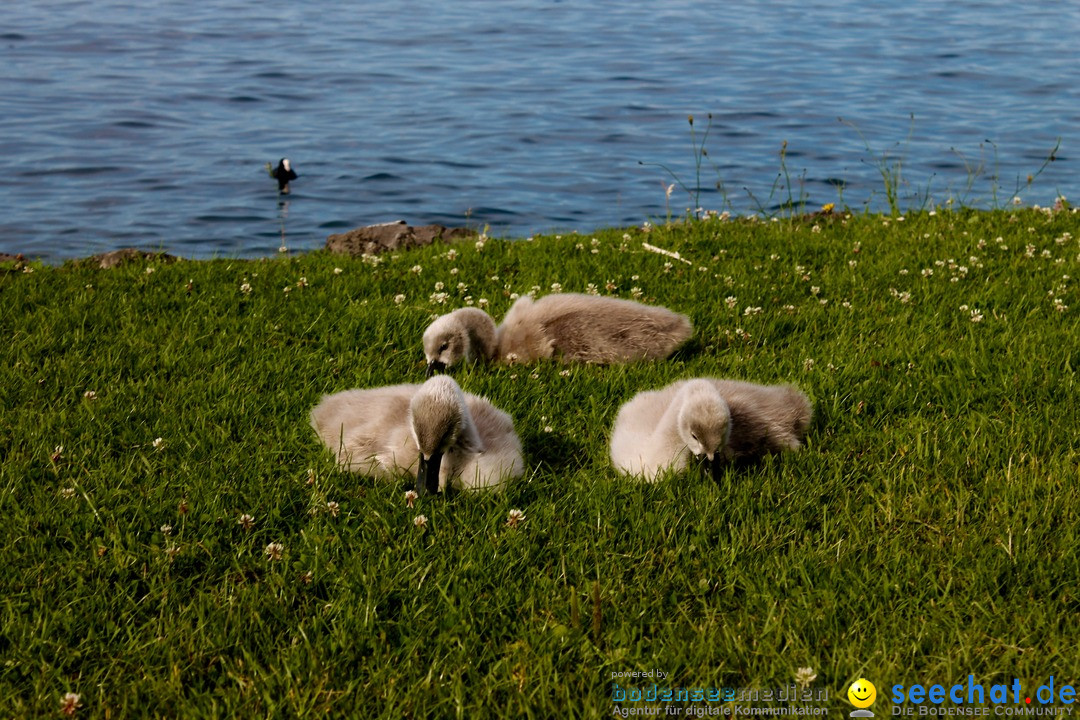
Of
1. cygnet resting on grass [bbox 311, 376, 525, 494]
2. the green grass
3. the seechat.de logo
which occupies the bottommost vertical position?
the seechat.de logo

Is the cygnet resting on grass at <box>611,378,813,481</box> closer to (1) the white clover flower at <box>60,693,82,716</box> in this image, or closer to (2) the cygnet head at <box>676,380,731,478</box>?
(2) the cygnet head at <box>676,380,731,478</box>

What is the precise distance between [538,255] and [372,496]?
509 cm

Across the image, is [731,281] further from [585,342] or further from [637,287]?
[585,342]

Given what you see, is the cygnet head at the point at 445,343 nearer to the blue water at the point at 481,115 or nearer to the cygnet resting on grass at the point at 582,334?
the cygnet resting on grass at the point at 582,334

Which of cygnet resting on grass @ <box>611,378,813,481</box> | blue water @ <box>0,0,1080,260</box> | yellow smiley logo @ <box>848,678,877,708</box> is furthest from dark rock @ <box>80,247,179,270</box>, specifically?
yellow smiley logo @ <box>848,678,877,708</box>

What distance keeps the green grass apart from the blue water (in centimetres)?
560

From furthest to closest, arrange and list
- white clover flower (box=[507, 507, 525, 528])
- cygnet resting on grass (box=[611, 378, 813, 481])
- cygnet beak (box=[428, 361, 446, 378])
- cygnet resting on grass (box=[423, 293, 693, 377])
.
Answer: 1. cygnet resting on grass (box=[423, 293, 693, 377])
2. cygnet beak (box=[428, 361, 446, 378])
3. cygnet resting on grass (box=[611, 378, 813, 481])
4. white clover flower (box=[507, 507, 525, 528])

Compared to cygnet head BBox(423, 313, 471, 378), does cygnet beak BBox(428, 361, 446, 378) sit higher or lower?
lower

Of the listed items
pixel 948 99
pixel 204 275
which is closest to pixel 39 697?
pixel 204 275

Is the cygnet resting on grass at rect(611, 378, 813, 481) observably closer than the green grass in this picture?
No

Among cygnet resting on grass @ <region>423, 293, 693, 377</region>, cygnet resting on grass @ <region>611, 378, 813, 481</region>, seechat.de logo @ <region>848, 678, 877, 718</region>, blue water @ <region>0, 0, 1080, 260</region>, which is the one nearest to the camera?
seechat.de logo @ <region>848, 678, 877, 718</region>

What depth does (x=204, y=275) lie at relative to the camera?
9.35m

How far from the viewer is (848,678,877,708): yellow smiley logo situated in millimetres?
4047

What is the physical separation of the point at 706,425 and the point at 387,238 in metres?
7.43
